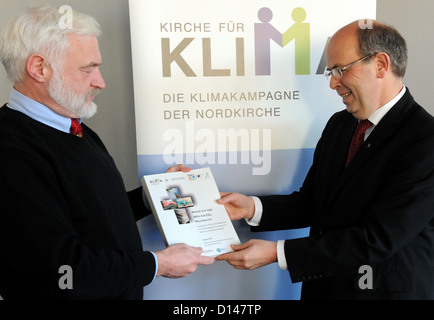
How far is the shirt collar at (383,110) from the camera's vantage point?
6.16ft

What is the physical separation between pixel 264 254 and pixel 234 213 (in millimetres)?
404

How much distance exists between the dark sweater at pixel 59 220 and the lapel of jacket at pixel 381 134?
86cm

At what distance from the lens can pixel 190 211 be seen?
6.66 feet

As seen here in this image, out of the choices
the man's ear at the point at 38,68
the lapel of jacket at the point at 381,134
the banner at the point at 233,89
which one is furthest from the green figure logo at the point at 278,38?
the man's ear at the point at 38,68

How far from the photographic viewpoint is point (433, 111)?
113 inches

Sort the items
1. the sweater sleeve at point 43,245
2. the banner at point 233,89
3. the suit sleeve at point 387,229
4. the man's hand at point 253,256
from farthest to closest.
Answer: the banner at point 233,89
the man's hand at point 253,256
the suit sleeve at point 387,229
the sweater sleeve at point 43,245

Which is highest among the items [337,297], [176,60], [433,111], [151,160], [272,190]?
[176,60]

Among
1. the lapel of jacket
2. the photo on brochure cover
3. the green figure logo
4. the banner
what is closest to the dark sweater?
the photo on brochure cover

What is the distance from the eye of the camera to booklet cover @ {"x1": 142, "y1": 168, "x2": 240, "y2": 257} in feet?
6.45

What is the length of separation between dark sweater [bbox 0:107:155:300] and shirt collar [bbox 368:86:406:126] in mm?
1038

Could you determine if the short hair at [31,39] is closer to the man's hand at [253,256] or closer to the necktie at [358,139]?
the man's hand at [253,256]

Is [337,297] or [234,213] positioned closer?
[337,297]
